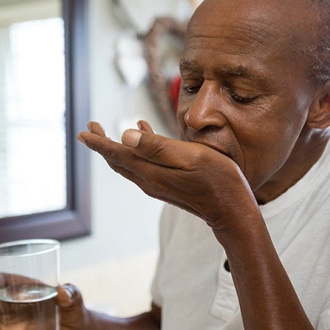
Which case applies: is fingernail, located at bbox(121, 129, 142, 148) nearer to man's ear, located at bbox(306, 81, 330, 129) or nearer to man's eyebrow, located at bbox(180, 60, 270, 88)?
man's eyebrow, located at bbox(180, 60, 270, 88)

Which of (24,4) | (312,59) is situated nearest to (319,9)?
(312,59)

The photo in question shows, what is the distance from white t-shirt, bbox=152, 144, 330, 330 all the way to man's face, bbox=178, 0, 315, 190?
0.45 ft

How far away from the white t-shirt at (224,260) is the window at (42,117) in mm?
530

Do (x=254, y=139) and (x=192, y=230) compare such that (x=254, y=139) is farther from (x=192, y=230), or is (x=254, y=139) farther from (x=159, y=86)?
(x=159, y=86)

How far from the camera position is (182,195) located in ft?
2.16

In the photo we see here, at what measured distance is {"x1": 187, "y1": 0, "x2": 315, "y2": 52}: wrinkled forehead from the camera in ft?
2.48

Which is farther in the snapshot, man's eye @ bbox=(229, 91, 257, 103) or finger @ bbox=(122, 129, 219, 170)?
man's eye @ bbox=(229, 91, 257, 103)

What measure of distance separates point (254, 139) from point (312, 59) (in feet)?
0.47

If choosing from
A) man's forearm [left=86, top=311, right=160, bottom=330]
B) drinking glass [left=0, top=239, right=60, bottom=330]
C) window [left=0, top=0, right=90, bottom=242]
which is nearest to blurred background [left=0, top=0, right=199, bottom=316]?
window [left=0, top=0, right=90, bottom=242]

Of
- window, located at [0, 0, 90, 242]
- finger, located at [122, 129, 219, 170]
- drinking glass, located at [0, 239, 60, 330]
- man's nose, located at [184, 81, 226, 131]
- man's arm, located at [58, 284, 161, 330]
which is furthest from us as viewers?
window, located at [0, 0, 90, 242]

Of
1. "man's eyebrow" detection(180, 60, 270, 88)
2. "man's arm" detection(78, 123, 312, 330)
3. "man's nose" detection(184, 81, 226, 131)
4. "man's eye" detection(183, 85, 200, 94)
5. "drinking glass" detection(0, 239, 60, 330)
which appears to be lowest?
"drinking glass" detection(0, 239, 60, 330)

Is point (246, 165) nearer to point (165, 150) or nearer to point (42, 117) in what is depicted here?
point (165, 150)

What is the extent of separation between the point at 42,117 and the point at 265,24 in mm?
922

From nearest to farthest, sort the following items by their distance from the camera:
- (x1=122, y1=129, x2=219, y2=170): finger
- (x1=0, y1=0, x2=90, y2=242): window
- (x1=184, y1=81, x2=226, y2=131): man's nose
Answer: (x1=122, y1=129, x2=219, y2=170): finger < (x1=184, y1=81, x2=226, y2=131): man's nose < (x1=0, y1=0, x2=90, y2=242): window
